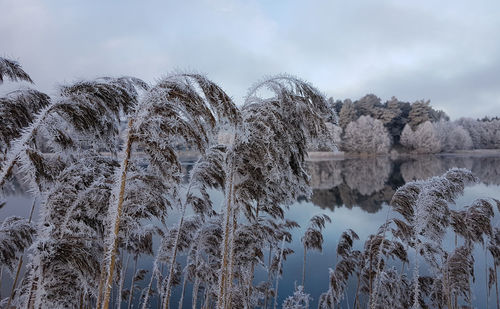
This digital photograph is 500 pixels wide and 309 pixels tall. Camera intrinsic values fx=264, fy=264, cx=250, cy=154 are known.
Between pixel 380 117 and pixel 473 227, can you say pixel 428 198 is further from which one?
pixel 380 117

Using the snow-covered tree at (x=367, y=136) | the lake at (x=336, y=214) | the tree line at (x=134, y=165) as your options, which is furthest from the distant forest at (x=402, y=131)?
the tree line at (x=134, y=165)

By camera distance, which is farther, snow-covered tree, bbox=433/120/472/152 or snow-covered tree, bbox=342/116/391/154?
snow-covered tree, bbox=433/120/472/152

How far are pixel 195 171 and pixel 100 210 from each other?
79.1 inches

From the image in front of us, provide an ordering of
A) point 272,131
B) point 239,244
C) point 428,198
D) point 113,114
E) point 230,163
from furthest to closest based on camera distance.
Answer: point 239,244
point 428,198
point 230,163
point 272,131
point 113,114

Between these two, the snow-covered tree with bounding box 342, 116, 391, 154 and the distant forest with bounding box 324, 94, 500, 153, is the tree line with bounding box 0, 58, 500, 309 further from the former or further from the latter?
the snow-covered tree with bounding box 342, 116, 391, 154

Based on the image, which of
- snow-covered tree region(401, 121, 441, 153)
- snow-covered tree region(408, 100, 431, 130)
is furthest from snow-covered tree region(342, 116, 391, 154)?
snow-covered tree region(408, 100, 431, 130)

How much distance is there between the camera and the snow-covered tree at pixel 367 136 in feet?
221

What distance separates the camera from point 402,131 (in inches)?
2955

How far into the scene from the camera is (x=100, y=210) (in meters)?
3.14

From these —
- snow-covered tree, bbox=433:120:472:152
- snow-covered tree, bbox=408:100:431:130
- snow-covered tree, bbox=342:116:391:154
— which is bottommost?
snow-covered tree, bbox=342:116:391:154

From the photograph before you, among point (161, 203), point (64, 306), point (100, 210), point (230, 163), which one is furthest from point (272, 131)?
point (64, 306)

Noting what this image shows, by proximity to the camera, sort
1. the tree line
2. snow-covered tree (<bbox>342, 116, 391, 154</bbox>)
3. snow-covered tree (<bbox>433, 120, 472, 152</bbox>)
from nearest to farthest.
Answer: the tree line < snow-covered tree (<bbox>342, 116, 391, 154</bbox>) < snow-covered tree (<bbox>433, 120, 472, 152</bbox>)

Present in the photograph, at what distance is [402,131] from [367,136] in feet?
49.4

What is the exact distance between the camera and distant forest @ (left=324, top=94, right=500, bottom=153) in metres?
68.2
